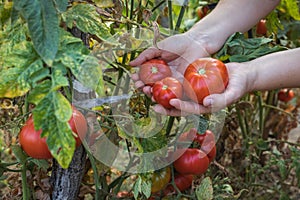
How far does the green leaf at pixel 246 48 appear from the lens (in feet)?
4.41

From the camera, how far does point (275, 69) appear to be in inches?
50.7

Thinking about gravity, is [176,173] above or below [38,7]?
below

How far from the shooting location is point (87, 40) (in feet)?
3.88

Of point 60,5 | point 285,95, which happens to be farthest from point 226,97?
point 285,95

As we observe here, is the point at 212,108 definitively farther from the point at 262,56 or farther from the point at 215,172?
the point at 215,172

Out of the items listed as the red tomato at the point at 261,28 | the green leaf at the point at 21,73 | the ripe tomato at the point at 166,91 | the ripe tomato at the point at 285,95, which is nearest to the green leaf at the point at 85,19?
the green leaf at the point at 21,73

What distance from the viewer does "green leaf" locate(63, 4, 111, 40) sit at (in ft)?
2.99

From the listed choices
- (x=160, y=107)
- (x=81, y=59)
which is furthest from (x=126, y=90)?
(x=81, y=59)

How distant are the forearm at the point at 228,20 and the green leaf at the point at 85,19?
57 cm

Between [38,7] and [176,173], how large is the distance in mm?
860

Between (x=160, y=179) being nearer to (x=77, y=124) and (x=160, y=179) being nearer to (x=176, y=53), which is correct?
(x=176, y=53)

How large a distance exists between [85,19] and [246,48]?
0.58 metres

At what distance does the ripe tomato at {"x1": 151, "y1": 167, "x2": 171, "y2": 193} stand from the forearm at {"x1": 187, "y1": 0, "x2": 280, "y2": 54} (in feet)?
1.25

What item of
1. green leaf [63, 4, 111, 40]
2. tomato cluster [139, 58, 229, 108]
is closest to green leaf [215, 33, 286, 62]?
tomato cluster [139, 58, 229, 108]
